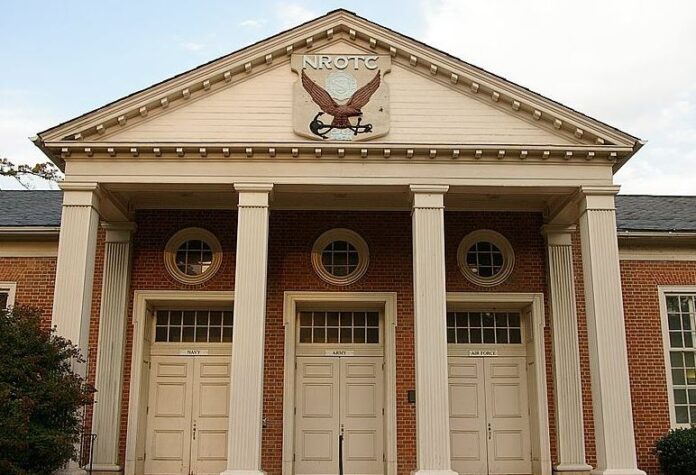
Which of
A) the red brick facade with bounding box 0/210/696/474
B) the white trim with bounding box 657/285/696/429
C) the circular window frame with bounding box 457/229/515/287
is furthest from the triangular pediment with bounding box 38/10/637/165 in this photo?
the white trim with bounding box 657/285/696/429

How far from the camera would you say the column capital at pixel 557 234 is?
51.9 ft

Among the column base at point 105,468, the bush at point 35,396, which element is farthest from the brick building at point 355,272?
the bush at point 35,396

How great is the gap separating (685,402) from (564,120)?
656 cm

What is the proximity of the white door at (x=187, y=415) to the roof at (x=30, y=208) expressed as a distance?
3.88 meters

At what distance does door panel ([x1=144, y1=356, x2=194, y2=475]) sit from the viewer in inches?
600

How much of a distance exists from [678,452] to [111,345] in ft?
35.2

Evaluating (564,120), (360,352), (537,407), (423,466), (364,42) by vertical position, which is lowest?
(423,466)

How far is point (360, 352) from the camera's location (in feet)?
51.7

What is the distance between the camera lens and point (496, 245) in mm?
16062

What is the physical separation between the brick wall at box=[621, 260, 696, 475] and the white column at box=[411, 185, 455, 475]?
5192 mm

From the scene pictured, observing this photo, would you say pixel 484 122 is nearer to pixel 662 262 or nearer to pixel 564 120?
pixel 564 120

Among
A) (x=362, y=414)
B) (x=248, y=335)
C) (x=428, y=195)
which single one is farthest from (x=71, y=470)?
(x=428, y=195)

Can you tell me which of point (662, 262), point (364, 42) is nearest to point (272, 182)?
point (364, 42)

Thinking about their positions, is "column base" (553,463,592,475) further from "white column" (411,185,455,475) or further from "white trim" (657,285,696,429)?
"white column" (411,185,455,475)
